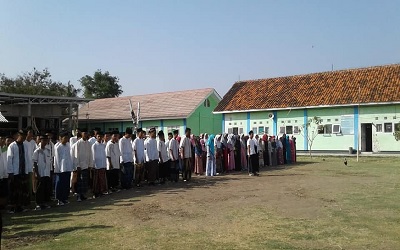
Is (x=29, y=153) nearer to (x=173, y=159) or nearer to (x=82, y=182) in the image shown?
(x=82, y=182)

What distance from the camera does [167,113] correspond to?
30984 mm

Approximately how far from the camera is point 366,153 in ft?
85.5

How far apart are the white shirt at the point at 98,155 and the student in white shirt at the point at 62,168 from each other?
0.94 meters

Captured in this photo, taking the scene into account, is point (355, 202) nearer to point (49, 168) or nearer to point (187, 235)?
point (187, 235)

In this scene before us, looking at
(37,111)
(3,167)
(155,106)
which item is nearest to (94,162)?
(3,167)

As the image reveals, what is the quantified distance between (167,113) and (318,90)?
434 inches

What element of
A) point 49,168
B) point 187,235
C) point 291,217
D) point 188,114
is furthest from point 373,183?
point 188,114

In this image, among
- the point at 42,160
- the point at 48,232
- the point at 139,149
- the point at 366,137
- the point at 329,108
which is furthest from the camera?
the point at 329,108

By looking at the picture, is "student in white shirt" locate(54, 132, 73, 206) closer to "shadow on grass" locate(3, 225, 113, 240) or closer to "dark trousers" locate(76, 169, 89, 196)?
"dark trousers" locate(76, 169, 89, 196)

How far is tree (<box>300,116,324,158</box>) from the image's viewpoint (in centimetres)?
2770

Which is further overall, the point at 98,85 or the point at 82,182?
the point at 98,85

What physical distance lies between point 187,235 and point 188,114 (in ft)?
77.5

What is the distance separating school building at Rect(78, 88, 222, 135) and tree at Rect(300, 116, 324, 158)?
731 centimetres

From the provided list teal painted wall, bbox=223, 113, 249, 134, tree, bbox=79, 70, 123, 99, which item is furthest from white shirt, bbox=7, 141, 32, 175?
tree, bbox=79, 70, 123, 99
